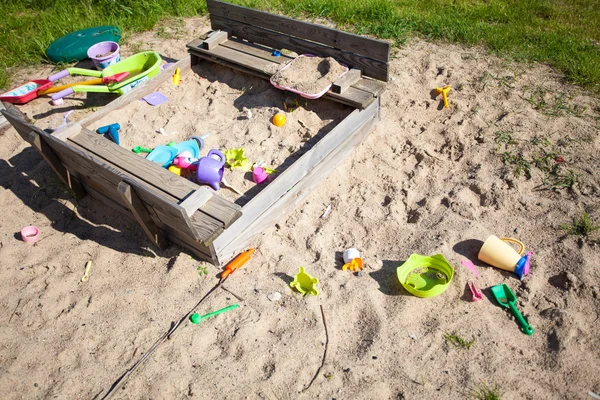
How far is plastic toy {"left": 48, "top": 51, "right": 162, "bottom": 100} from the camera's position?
160 inches

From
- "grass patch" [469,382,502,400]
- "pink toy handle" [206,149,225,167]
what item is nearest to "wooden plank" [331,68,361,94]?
"pink toy handle" [206,149,225,167]

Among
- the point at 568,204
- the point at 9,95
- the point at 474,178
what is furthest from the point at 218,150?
the point at 568,204

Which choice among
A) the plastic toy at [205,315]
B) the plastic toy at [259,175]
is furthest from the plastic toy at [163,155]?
the plastic toy at [205,315]

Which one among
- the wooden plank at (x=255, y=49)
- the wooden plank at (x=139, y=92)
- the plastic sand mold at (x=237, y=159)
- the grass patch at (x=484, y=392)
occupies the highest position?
the wooden plank at (x=255, y=49)

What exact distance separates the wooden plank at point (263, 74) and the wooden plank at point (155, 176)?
4.46ft

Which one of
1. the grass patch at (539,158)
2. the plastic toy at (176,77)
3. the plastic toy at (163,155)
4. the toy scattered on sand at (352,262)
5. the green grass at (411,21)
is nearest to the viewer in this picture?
the toy scattered on sand at (352,262)

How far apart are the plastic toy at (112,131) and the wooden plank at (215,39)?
1207 mm

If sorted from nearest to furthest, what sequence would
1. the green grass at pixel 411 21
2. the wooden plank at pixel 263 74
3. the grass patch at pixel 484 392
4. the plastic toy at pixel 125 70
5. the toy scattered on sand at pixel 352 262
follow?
the grass patch at pixel 484 392
the toy scattered on sand at pixel 352 262
the wooden plank at pixel 263 74
the plastic toy at pixel 125 70
the green grass at pixel 411 21

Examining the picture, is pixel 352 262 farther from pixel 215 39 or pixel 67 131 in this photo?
pixel 215 39

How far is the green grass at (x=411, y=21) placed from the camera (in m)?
4.51

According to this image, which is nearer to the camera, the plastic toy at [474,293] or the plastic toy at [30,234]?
the plastic toy at [474,293]

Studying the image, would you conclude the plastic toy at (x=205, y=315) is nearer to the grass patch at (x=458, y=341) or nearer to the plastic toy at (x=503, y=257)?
the grass patch at (x=458, y=341)

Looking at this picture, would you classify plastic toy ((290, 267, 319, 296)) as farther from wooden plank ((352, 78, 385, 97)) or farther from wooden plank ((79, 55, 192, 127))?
wooden plank ((79, 55, 192, 127))

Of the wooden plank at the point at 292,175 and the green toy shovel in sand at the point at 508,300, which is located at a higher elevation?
the wooden plank at the point at 292,175
